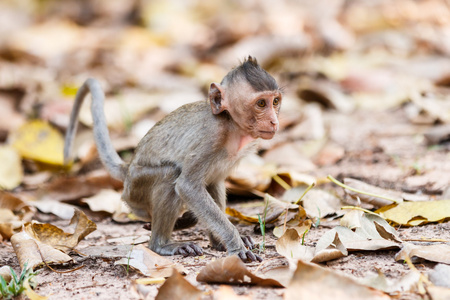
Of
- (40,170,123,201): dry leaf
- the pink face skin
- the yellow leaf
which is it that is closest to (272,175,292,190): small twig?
the pink face skin

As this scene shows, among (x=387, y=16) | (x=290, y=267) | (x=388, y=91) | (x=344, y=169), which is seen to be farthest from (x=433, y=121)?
(x=387, y=16)

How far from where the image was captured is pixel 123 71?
37.4 ft

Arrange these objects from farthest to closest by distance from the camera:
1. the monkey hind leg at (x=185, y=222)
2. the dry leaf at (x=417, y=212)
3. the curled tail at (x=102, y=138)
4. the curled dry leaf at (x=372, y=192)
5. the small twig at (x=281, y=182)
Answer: the small twig at (x=281, y=182) → the curled tail at (x=102, y=138) → the monkey hind leg at (x=185, y=222) → the curled dry leaf at (x=372, y=192) → the dry leaf at (x=417, y=212)

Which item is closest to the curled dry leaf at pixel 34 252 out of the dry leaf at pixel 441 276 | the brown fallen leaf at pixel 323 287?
the brown fallen leaf at pixel 323 287

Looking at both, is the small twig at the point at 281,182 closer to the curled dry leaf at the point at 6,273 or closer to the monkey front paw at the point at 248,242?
the monkey front paw at the point at 248,242

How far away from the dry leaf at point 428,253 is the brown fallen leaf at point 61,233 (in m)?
2.18

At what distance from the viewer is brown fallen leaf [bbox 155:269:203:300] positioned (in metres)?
2.92

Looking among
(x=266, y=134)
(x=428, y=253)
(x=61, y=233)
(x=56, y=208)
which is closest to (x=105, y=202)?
(x=56, y=208)

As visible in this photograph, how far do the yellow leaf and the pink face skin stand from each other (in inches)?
127

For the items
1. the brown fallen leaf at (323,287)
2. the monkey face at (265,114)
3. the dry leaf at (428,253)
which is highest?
the monkey face at (265,114)

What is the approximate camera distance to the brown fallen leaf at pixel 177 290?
2.92 metres

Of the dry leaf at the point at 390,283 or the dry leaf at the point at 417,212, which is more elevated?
the dry leaf at the point at 390,283

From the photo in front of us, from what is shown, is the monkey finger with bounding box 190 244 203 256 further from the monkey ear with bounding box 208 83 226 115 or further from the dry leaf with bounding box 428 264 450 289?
the dry leaf with bounding box 428 264 450 289

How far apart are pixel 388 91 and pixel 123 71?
505 cm
